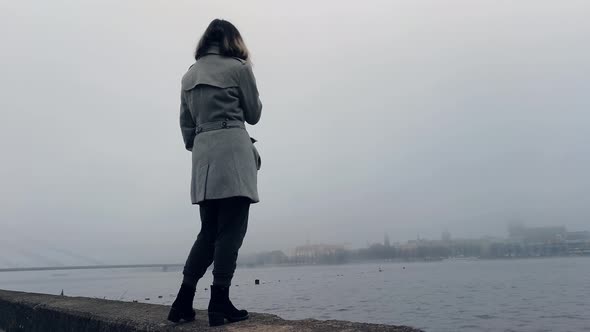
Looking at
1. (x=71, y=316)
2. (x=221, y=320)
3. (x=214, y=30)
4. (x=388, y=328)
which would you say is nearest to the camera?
(x=388, y=328)

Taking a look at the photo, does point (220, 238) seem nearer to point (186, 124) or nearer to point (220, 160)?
point (220, 160)

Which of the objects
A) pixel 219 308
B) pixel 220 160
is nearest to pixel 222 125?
pixel 220 160

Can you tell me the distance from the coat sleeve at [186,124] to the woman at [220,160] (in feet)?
0.14

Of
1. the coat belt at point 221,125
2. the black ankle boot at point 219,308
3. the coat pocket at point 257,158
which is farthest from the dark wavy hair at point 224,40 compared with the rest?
the black ankle boot at point 219,308

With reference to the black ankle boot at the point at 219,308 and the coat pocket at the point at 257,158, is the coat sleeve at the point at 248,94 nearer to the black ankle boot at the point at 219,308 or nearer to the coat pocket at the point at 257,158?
the coat pocket at the point at 257,158

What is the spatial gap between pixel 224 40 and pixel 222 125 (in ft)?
1.86

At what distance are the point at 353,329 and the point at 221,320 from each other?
74cm

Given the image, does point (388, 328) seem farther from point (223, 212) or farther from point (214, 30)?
point (214, 30)

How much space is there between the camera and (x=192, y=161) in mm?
2777

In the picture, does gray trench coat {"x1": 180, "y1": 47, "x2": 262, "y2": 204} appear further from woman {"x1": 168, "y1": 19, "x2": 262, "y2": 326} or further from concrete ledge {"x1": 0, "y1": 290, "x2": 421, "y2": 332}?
concrete ledge {"x1": 0, "y1": 290, "x2": 421, "y2": 332}

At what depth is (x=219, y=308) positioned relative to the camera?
2.53m

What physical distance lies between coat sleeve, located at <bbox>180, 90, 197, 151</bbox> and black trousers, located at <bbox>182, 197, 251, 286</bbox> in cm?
45

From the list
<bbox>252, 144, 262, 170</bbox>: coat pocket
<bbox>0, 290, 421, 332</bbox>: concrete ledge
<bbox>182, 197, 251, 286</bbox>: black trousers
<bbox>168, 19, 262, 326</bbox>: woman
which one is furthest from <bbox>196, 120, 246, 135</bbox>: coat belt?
<bbox>0, 290, 421, 332</bbox>: concrete ledge

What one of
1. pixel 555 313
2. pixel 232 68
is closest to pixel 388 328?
pixel 232 68
